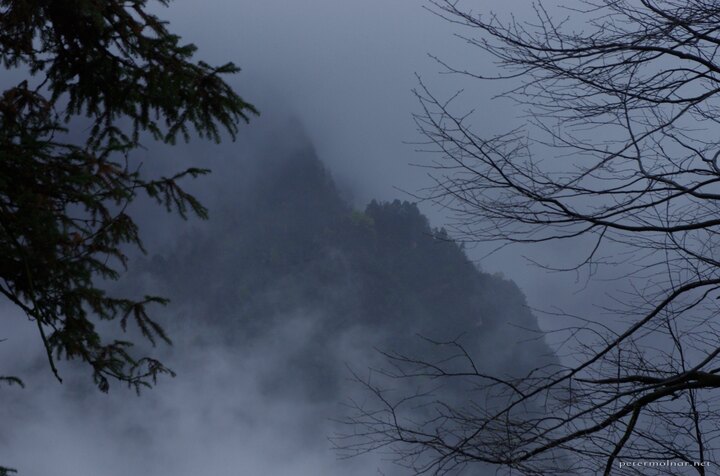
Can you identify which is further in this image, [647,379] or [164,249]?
[164,249]

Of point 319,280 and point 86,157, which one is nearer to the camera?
point 86,157

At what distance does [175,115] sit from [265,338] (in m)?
127

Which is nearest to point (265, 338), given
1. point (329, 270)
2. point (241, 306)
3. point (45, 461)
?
point (241, 306)

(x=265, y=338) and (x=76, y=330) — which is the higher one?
(x=265, y=338)

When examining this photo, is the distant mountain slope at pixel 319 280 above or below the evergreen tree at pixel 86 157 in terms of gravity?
above

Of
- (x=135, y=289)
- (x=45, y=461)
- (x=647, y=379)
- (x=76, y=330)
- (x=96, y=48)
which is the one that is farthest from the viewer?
(x=45, y=461)

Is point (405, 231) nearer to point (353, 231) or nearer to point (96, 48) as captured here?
point (353, 231)

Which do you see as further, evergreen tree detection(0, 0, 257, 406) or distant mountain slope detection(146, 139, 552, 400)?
distant mountain slope detection(146, 139, 552, 400)

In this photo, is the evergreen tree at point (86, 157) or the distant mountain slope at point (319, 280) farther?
the distant mountain slope at point (319, 280)

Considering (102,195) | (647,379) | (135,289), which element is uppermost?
(135,289)

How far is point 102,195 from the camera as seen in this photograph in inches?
177

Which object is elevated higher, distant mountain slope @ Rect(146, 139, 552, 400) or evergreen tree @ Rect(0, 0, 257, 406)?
distant mountain slope @ Rect(146, 139, 552, 400)

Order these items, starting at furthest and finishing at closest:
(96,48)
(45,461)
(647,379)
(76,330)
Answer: (45,461), (96,48), (76,330), (647,379)

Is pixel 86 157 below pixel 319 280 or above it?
below
